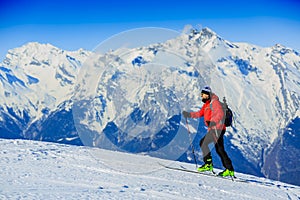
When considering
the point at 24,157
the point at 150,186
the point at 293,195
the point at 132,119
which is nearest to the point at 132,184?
the point at 150,186

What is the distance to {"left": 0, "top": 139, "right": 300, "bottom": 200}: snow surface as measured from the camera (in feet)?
30.7

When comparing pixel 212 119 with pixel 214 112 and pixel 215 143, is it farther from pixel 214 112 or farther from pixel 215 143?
pixel 215 143

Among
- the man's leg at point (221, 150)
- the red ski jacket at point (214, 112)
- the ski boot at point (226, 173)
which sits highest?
the red ski jacket at point (214, 112)

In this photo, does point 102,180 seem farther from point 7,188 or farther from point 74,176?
point 7,188

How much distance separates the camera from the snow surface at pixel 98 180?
30.7 ft

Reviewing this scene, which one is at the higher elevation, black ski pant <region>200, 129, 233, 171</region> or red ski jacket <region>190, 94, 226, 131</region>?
red ski jacket <region>190, 94, 226, 131</region>

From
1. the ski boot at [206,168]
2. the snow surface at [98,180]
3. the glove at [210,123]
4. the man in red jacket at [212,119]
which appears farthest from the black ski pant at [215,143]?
the snow surface at [98,180]

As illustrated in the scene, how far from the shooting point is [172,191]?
34.7ft

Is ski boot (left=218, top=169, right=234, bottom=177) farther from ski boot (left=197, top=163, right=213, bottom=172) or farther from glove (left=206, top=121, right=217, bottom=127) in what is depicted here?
glove (left=206, top=121, right=217, bottom=127)

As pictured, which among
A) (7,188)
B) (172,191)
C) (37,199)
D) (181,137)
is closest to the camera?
(37,199)

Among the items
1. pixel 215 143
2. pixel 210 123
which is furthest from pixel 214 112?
pixel 215 143

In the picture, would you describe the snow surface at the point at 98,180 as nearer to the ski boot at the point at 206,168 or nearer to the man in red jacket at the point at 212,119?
the ski boot at the point at 206,168

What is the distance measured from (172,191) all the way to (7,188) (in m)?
4.21

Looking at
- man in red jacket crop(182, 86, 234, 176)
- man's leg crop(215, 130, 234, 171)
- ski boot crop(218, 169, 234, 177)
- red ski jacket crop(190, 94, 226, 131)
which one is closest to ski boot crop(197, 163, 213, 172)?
ski boot crop(218, 169, 234, 177)
